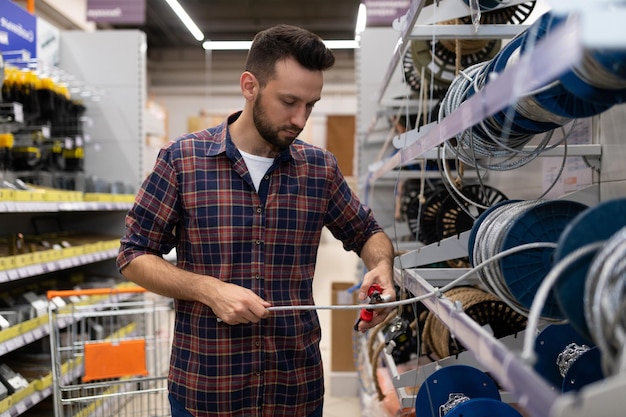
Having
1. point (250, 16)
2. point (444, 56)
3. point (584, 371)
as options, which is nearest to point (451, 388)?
point (584, 371)

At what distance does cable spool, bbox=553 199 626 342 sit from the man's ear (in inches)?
46.7

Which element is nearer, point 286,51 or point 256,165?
→ point 286,51

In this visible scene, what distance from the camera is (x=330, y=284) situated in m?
6.23

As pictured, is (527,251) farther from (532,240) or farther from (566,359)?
(566,359)

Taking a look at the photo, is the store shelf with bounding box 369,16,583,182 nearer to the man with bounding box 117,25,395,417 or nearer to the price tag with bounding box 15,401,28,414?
the man with bounding box 117,25,395,417

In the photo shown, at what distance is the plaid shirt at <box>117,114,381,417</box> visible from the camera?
1.93 metres

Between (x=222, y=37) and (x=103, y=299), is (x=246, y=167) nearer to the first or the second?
(x=103, y=299)

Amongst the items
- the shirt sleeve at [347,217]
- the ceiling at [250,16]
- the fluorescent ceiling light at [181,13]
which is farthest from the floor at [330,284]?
the ceiling at [250,16]

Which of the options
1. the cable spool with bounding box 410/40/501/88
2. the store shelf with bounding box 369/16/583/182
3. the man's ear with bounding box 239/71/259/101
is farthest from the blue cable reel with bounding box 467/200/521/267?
the cable spool with bounding box 410/40/501/88

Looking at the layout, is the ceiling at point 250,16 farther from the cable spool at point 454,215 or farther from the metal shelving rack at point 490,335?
the metal shelving rack at point 490,335

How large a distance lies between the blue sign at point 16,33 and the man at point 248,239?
2812 millimetres

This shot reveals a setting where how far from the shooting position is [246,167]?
1.98m

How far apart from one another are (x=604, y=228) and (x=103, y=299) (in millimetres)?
3758

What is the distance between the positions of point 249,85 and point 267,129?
0.15 m
